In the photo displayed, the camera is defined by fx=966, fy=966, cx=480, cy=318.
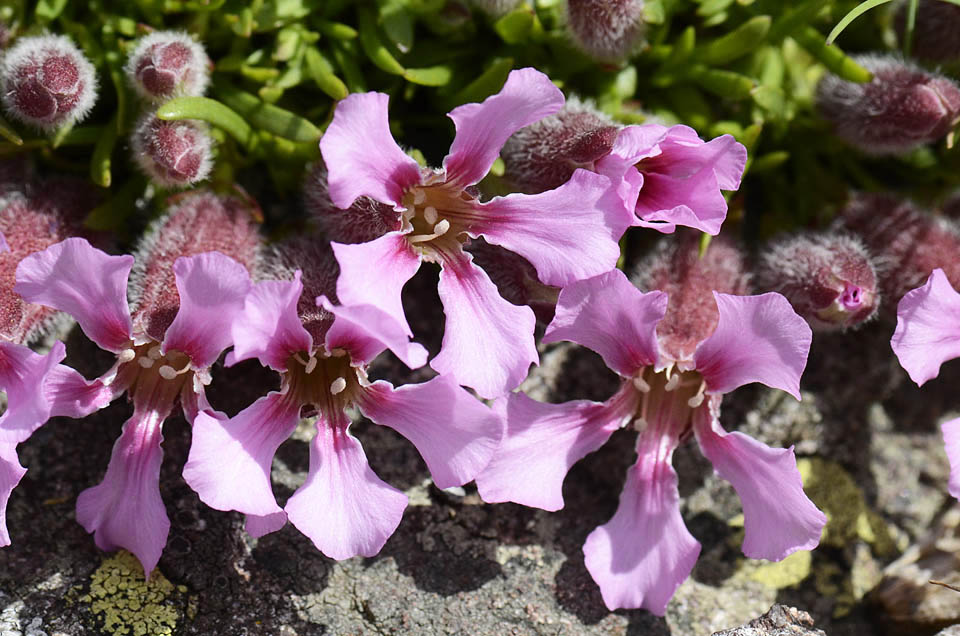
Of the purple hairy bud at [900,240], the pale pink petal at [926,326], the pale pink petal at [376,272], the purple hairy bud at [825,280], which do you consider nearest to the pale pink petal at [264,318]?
the pale pink petal at [376,272]

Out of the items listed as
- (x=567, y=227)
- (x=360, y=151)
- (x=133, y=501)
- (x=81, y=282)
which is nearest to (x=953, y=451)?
(x=567, y=227)

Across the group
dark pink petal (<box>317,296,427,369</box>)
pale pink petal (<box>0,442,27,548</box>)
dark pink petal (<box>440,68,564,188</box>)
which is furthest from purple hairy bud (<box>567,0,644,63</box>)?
pale pink petal (<box>0,442,27,548</box>)

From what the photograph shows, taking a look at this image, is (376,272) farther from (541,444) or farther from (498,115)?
(541,444)

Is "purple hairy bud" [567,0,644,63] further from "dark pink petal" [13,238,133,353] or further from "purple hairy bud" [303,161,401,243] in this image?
"dark pink petal" [13,238,133,353]

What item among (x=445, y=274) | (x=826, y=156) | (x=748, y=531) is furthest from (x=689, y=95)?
(x=748, y=531)

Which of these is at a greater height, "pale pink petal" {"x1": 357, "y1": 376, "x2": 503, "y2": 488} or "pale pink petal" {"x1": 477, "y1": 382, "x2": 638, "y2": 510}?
"pale pink petal" {"x1": 357, "y1": 376, "x2": 503, "y2": 488}

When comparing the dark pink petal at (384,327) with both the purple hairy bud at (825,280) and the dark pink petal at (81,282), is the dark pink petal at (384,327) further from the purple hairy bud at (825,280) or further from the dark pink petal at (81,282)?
the purple hairy bud at (825,280)
